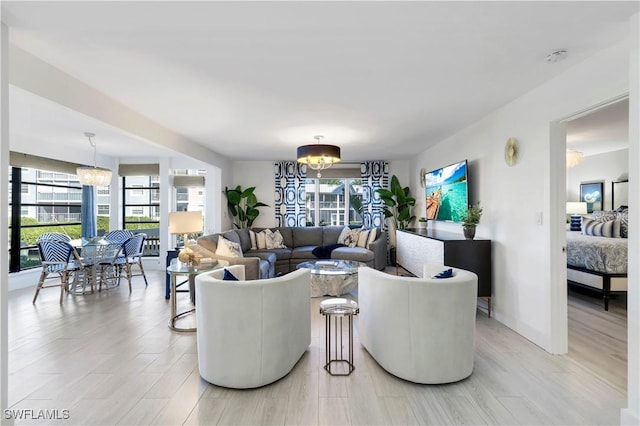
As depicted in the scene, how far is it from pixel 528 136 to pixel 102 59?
3.64m

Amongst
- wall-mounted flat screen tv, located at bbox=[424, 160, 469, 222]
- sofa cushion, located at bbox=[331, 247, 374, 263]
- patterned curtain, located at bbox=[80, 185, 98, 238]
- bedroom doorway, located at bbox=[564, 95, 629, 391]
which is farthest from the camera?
patterned curtain, located at bbox=[80, 185, 98, 238]

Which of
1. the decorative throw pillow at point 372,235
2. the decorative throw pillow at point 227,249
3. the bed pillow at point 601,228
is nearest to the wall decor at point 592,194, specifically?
the bed pillow at point 601,228

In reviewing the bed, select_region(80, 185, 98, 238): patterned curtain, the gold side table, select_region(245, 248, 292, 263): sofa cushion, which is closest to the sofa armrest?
select_region(245, 248, 292, 263): sofa cushion

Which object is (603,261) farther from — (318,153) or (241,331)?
(241,331)

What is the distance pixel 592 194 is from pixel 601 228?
150cm

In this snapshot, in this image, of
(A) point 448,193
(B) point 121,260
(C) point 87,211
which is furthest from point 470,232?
(C) point 87,211

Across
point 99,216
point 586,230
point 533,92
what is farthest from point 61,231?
point 586,230

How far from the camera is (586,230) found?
17.1ft

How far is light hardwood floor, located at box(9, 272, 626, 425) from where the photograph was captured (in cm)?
193

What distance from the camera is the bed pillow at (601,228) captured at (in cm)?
473

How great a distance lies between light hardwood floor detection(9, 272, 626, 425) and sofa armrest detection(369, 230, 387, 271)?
2.90m

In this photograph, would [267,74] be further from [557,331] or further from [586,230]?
[586,230]

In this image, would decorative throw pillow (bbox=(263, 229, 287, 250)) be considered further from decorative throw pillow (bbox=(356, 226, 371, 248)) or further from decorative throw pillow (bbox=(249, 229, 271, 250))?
decorative throw pillow (bbox=(356, 226, 371, 248))

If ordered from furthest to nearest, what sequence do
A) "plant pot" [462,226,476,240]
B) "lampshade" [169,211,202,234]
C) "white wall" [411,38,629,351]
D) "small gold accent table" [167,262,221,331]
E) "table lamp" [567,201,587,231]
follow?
"table lamp" [567,201,587,231] → "plant pot" [462,226,476,240] → "lampshade" [169,211,202,234] → "small gold accent table" [167,262,221,331] → "white wall" [411,38,629,351]
